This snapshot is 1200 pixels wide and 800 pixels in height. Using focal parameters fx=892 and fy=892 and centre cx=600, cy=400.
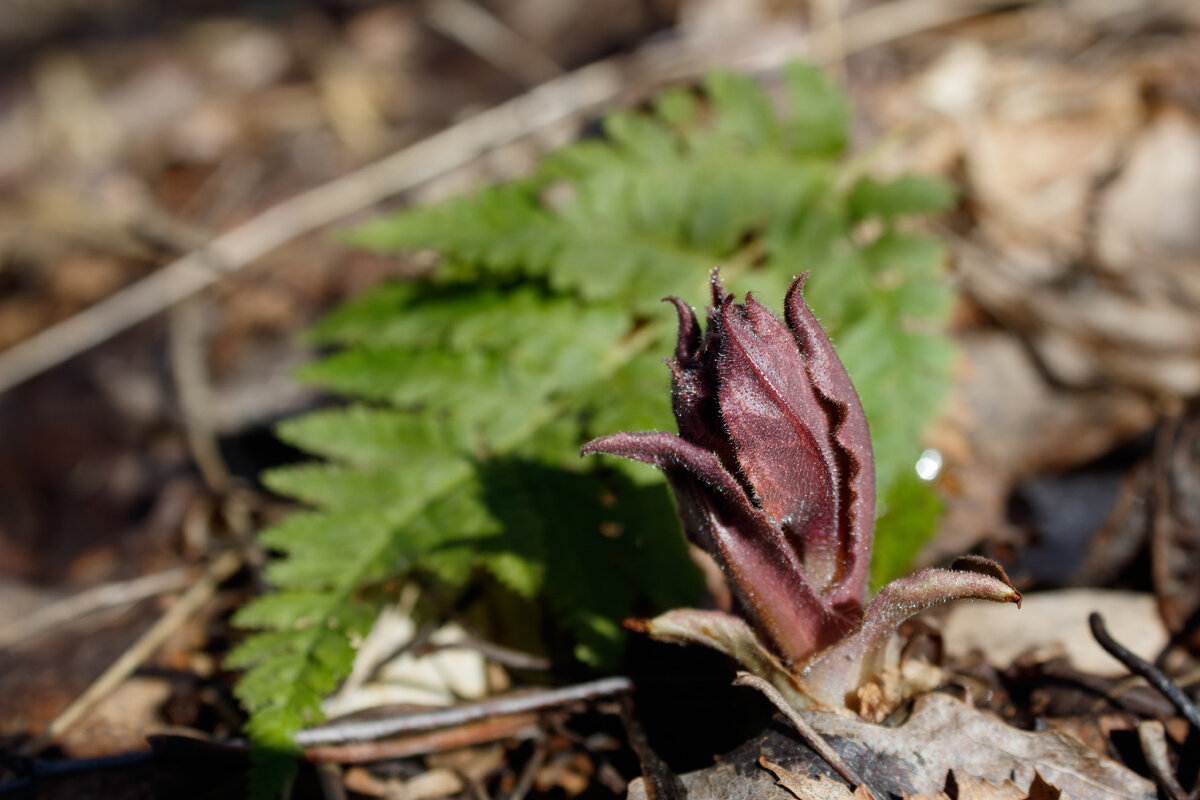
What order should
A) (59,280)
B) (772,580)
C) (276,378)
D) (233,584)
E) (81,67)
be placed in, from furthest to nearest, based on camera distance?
(81,67)
(59,280)
(276,378)
(233,584)
(772,580)

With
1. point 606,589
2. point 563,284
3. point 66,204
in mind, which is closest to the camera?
point 606,589

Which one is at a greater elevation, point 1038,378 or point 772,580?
point 1038,378

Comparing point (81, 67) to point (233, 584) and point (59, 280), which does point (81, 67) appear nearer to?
point (59, 280)

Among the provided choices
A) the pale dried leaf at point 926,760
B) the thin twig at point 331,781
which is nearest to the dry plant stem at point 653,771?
the pale dried leaf at point 926,760

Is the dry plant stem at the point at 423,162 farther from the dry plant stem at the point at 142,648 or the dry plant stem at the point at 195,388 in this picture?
the dry plant stem at the point at 142,648

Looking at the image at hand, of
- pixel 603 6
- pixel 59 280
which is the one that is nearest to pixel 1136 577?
pixel 603 6

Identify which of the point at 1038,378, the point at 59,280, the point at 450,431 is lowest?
the point at 1038,378

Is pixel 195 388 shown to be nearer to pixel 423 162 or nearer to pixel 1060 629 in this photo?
pixel 423 162
